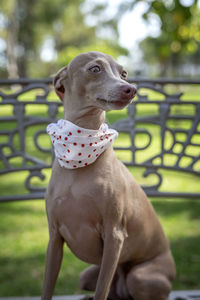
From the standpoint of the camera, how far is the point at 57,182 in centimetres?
167

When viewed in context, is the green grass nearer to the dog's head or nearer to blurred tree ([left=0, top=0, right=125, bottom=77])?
the dog's head

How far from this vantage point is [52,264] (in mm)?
1760

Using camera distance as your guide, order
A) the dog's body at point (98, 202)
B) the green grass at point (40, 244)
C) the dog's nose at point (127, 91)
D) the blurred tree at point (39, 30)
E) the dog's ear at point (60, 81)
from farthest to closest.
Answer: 1. the blurred tree at point (39, 30)
2. the green grass at point (40, 244)
3. the dog's ear at point (60, 81)
4. the dog's body at point (98, 202)
5. the dog's nose at point (127, 91)

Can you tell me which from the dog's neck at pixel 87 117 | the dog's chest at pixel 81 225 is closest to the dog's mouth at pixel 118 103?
the dog's neck at pixel 87 117

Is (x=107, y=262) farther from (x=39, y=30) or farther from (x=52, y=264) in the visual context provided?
(x=39, y=30)

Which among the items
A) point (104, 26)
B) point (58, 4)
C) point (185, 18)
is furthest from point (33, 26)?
point (185, 18)

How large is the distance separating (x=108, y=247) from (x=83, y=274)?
22.5 inches

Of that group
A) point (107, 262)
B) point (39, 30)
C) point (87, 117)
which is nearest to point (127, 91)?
point (87, 117)

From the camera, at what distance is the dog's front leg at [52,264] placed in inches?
68.5

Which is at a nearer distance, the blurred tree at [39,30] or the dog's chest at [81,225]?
the dog's chest at [81,225]

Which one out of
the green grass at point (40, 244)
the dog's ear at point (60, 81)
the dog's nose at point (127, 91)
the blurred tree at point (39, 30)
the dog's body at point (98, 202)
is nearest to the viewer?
the dog's nose at point (127, 91)

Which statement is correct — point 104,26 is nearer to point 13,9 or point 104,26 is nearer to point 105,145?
point 13,9

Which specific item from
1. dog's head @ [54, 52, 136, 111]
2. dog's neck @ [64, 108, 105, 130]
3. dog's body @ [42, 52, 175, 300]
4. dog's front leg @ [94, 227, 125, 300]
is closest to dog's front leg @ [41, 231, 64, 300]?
dog's body @ [42, 52, 175, 300]

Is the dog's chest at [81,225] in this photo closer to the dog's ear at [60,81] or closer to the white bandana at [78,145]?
the white bandana at [78,145]
